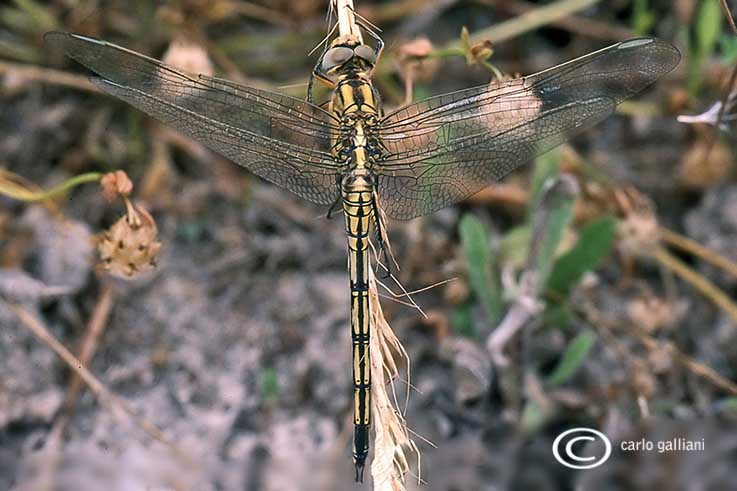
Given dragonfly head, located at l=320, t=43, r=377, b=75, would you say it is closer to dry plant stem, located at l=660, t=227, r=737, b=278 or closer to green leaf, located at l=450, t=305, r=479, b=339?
green leaf, located at l=450, t=305, r=479, b=339

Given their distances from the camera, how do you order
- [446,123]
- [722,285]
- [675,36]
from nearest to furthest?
[446,123]
[722,285]
[675,36]

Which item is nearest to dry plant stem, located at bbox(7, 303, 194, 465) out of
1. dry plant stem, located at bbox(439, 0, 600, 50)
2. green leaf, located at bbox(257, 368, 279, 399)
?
green leaf, located at bbox(257, 368, 279, 399)

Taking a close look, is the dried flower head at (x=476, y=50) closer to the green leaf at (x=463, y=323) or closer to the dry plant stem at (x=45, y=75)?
the green leaf at (x=463, y=323)

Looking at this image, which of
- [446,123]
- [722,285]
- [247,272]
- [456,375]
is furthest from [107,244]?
[722,285]

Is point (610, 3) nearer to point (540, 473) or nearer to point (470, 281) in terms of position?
point (470, 281)

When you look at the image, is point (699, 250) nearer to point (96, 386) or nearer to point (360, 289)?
point (360, 289)

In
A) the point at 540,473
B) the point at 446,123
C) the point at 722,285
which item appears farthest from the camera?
the point at 722,285
